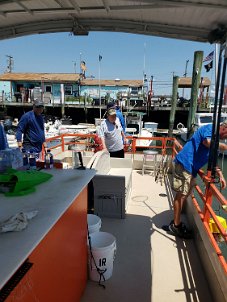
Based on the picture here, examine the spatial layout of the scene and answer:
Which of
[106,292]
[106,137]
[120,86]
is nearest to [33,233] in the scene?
[106,292]

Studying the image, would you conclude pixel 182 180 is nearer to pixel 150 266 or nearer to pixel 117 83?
pixel 150 266

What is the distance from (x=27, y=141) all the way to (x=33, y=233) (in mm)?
3943

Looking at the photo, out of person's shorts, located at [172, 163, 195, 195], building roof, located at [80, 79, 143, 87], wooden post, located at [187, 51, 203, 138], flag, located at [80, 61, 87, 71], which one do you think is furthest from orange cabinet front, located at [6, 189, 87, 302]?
flag, located at [80, 61, 87, 71]

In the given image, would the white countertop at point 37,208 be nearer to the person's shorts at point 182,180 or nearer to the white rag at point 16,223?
the white rag at point 16,223

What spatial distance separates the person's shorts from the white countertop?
4.40 feet

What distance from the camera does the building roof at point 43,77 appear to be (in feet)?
105

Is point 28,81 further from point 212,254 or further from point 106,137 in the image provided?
point 212,254

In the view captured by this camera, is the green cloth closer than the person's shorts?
Yes

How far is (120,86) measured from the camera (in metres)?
32.8

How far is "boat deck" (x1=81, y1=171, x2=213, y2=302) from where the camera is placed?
8.11 ft

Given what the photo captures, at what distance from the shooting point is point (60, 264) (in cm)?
177

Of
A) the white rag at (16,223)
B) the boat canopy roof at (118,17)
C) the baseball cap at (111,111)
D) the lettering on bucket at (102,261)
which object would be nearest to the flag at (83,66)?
the baseball cap at (111,111)

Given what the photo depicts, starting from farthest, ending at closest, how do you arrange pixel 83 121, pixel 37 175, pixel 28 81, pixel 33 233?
1. pixel 28 81
2. pixel 83 121
3. pixel 37 175
4. pixel 33 233

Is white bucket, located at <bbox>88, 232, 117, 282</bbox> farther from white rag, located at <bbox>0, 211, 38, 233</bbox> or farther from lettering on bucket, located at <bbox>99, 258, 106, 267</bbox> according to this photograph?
white rag, located at <bbox>0, 211, 38, 233</bbox>
